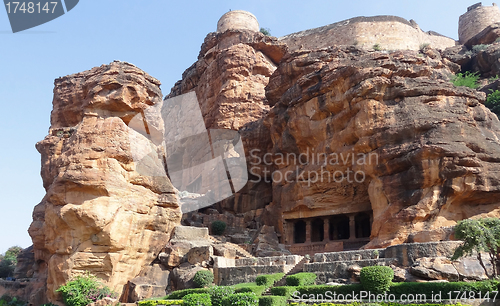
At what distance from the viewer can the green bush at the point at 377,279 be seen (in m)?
17.3

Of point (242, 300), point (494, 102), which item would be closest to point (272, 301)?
point (242, 300)

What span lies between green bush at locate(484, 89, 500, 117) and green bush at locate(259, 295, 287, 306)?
102ft

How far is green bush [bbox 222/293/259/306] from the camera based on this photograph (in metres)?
17.1

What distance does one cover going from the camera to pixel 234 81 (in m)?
50.0

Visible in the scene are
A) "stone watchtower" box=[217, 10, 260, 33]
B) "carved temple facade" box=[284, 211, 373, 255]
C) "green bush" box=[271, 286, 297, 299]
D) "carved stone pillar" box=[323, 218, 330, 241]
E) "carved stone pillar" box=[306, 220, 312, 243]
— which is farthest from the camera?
"stone watchtower" box=[217, 10, 260, 33]

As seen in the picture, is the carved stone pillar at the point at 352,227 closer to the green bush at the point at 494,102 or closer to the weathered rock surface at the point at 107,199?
the weathered rock surface at the point at 107,199

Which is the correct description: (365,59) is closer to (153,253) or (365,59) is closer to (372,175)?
(372,175)

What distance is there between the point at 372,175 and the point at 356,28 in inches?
1258

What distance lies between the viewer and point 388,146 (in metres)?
28.0

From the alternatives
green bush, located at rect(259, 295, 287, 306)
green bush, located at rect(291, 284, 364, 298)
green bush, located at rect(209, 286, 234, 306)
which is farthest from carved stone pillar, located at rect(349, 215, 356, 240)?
green bush, located at rect(209, 286, 234, 306)

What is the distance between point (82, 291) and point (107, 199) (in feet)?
15.6

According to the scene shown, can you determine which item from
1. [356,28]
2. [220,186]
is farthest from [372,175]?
[356,28]

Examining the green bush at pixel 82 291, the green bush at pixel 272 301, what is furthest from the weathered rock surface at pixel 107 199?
the green bush at pixel 272 301

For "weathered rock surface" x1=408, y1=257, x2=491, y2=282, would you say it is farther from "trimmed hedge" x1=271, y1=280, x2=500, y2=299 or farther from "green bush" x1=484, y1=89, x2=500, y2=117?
"green bush" x1=484, y1=89, x2=500, y2=117
